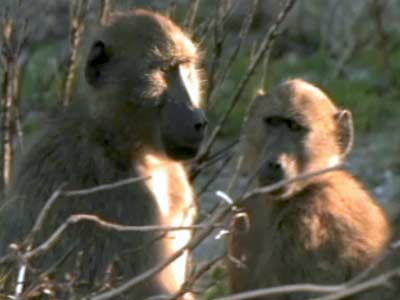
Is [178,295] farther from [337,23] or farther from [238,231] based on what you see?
[337,23]

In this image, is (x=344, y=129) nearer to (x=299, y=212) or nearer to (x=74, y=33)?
(x=299, y=212)

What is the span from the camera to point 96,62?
6.85 meters

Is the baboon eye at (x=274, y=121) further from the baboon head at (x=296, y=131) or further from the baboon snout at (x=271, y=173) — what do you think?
the baboon snout at (x=271, y=173)

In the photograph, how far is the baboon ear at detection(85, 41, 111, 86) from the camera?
682cm

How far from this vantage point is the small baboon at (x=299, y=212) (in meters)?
7.18

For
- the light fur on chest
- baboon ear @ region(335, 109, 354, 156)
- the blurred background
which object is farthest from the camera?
the blurred background

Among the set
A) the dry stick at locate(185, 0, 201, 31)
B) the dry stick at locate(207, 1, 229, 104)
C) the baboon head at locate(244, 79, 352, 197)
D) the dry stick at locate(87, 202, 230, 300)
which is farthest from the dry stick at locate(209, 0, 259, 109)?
the dry stick at locate(87, 202, 230, 300)

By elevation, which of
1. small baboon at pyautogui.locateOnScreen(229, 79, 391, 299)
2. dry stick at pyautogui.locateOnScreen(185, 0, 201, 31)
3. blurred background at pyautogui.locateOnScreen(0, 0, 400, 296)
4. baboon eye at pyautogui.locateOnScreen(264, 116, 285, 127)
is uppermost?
dry stick at pyautogui.locateOnScreen(185, 0, 201, 31)

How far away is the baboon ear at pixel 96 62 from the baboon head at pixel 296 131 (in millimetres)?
767

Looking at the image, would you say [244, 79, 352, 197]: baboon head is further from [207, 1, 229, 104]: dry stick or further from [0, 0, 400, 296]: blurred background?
[0, 0, 400, 296]: blurred background

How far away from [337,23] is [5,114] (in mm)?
5104

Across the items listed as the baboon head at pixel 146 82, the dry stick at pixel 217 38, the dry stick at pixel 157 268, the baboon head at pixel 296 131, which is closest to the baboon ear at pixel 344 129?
the baboon head at pixel 296 131

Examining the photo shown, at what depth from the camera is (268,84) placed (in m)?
11.5

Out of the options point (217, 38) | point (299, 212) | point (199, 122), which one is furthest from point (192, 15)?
point (199, 122)
